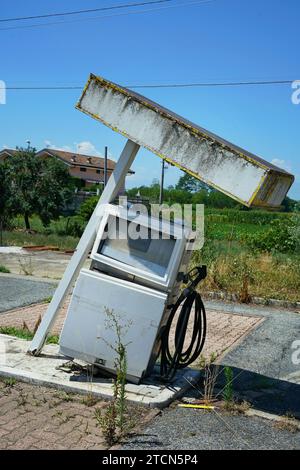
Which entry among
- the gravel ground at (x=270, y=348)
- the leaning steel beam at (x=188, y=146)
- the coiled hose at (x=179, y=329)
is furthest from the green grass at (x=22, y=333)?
the leaning steel beam at (x=188, y=146)

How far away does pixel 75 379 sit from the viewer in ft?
17.0

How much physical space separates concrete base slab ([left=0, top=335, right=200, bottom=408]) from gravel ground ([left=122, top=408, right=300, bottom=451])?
0.30m

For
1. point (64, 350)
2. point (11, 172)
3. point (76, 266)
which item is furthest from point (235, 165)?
point (11, 172)

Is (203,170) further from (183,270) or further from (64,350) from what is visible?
(64,350)

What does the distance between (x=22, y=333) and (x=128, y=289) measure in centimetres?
283

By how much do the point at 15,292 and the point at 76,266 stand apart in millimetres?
5713

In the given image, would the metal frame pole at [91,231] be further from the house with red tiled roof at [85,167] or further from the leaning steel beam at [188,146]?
the house with red tiled roof at [85,167]

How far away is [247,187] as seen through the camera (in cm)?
412

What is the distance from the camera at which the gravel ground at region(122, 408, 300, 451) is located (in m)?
3.99

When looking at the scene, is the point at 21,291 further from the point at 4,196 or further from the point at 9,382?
the point at 4,196

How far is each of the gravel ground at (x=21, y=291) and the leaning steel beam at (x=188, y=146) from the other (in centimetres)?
515

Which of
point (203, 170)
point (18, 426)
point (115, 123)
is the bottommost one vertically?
point (18, 426)

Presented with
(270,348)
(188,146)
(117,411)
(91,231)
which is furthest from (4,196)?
(117,411)

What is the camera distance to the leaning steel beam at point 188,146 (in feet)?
13.6
